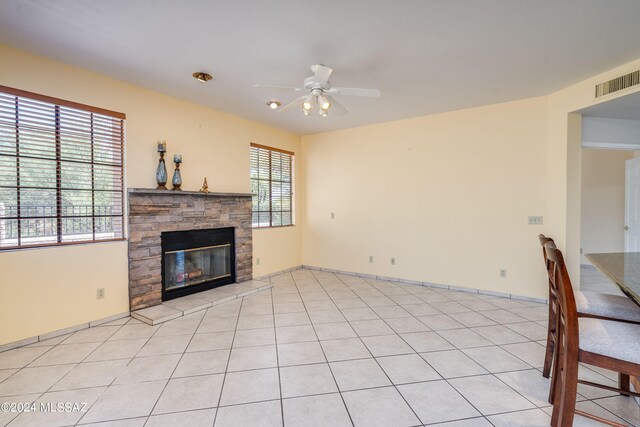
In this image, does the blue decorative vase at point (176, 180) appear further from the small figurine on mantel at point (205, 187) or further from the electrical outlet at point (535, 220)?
the electrical outlet at point (535, 220)

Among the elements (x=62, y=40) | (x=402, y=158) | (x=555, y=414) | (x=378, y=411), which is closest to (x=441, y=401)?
(x=378, y=411)

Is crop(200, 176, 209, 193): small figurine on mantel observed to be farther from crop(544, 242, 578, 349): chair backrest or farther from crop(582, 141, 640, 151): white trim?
crop(582, 141, 640, 151): white trim

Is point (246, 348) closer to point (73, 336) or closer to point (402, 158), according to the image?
point (73, 336)

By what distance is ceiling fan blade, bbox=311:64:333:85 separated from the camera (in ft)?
8.06

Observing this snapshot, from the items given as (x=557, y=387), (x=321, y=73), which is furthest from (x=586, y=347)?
(x=321, y=73)

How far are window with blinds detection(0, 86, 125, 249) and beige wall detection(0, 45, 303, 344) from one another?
0.12 m

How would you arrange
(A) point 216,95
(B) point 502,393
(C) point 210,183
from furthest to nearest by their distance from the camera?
1. (C) point 210,183
2. (A) point 216,95
3. (B) point 502,393

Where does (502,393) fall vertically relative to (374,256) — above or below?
below

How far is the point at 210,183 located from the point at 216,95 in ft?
4.21

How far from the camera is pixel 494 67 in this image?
3.06 m

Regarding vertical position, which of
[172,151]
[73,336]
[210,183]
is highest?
[172,151]

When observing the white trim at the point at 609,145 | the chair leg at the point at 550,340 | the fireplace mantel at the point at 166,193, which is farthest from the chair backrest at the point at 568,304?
the fireplace mantel at the point at 166,193

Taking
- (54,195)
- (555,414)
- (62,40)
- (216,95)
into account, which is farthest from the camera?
(216,95)

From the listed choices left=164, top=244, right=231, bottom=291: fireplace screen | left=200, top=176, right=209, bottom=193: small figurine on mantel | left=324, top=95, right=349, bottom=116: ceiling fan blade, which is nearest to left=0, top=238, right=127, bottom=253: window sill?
left=164, top=244, right=231, bottom=291: fireplace screen
